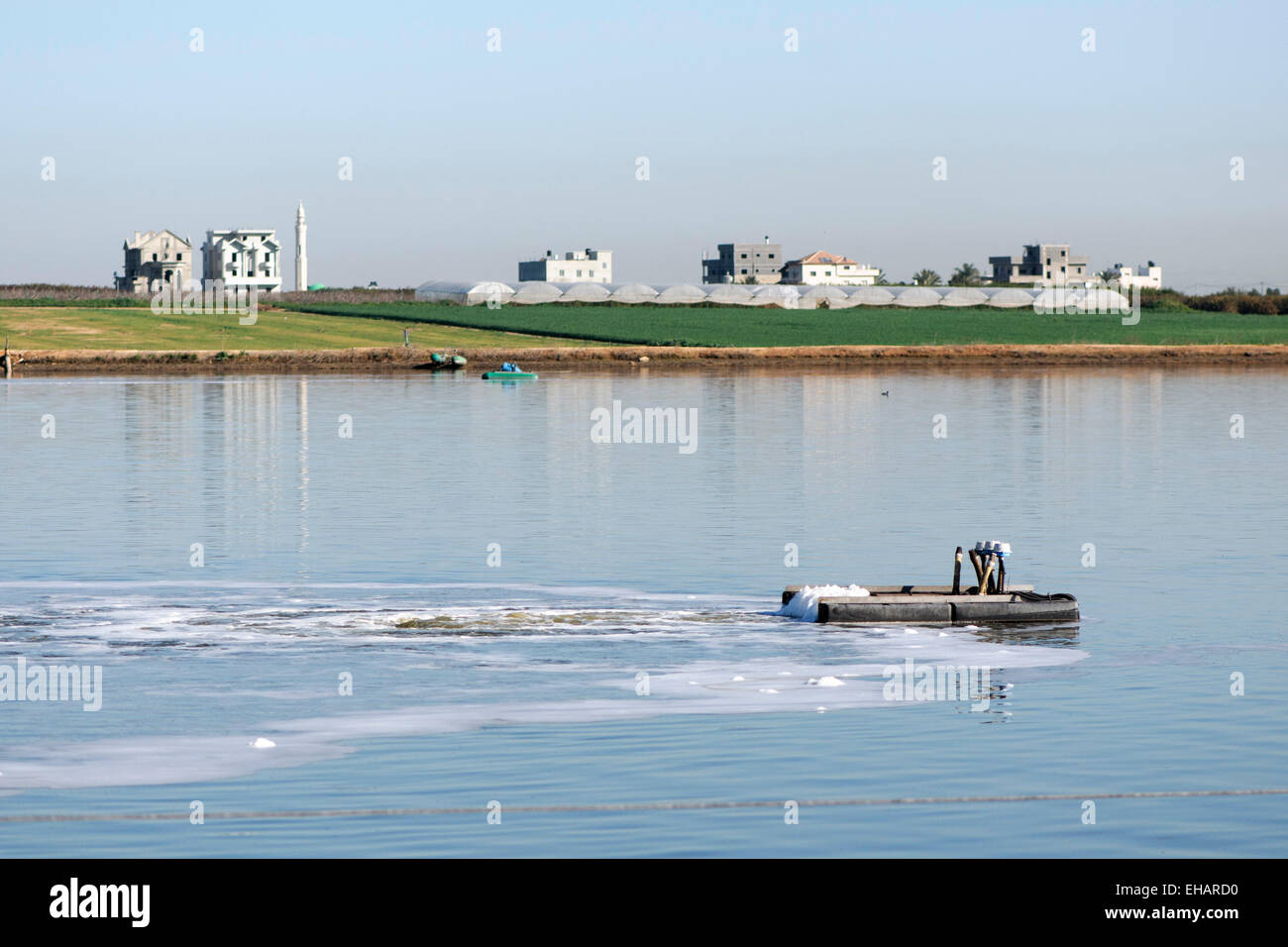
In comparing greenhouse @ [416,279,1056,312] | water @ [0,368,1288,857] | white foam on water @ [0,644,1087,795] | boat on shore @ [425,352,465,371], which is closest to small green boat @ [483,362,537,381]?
boat on shore @ [425,352,465,371]

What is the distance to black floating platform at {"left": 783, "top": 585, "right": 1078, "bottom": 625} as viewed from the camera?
24406 mm

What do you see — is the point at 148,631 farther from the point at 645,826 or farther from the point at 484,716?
the point at 645,826

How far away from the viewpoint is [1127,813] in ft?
49.3

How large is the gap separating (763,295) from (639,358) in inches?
2278

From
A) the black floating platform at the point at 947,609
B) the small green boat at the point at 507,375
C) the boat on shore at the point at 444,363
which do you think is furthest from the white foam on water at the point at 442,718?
the boat on shore at the point at 444,363

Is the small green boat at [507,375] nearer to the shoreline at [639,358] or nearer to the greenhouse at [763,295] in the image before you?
the shoreline at [639,358]

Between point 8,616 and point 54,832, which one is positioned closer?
point 54,832

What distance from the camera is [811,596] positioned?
24875 mm

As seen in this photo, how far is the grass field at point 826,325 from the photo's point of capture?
13088 cm

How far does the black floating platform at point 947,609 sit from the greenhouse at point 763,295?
146 meters

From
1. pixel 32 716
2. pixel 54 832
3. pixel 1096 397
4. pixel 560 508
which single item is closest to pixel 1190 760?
pixel 54 832

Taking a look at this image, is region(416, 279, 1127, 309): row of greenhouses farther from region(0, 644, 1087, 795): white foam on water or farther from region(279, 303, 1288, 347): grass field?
region(0, 644, 1087, 795): white foam on water

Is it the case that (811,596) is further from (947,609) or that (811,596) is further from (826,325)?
(826,325)
